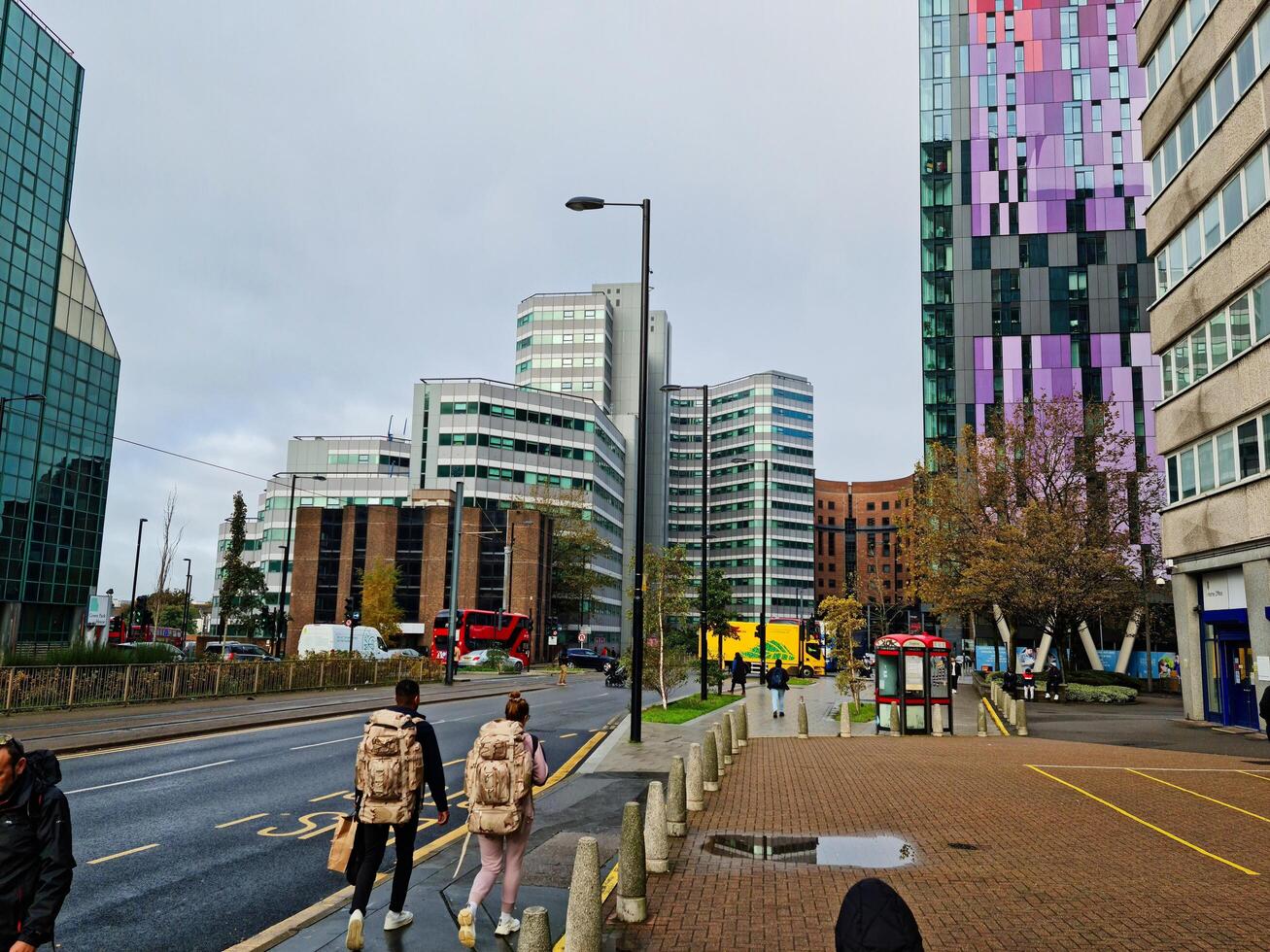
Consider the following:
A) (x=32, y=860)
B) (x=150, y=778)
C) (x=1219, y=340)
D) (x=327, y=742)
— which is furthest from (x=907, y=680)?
(x=32, y=860)

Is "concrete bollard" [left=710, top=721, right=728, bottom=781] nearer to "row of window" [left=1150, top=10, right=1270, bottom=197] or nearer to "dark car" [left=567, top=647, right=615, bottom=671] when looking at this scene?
"row of window" [left=1150, top=10, right=1270, bottom=197]

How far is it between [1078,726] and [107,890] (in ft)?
82.2

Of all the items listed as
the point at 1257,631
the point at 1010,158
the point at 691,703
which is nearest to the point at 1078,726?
the point at 1257,631

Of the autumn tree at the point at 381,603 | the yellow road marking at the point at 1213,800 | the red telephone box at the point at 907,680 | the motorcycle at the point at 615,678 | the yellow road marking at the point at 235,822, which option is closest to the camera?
the yellow road marking at the point at 235,822

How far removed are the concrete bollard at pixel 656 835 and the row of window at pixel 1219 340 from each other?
21046mm

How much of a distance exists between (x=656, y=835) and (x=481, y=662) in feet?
190

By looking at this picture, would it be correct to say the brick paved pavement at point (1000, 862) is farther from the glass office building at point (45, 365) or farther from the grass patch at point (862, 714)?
the glass office building at point (45, 365)

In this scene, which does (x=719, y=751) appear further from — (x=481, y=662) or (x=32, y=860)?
(x=481, y=662)

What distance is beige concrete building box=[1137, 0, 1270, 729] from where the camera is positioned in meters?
22.7

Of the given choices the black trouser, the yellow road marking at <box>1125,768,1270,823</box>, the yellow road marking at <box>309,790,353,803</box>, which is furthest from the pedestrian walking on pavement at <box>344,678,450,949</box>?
the yellow road marking at <box>1125,768,1270,823</box>

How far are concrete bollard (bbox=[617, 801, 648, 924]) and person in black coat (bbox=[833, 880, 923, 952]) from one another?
4315 mm

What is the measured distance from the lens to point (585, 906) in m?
6.08

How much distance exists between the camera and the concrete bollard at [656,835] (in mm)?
8836

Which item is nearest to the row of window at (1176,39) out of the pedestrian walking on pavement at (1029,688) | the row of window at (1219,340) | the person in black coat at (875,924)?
the row of window at (1219,340)
